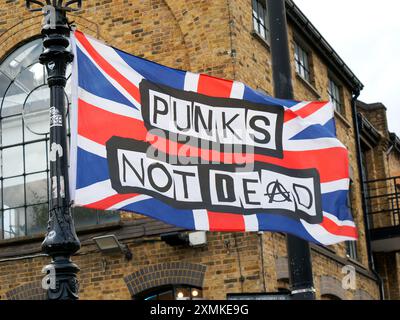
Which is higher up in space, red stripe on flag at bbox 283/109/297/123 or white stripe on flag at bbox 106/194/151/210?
red stripe on flag at bbox 283/109/297/123

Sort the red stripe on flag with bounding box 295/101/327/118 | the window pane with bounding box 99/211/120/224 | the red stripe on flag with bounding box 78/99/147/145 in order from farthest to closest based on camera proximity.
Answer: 1. the window pane with bounding box 99/211/120/224
2. the red stripe on flag with bounding box 295/101/327/118
3. the red stripe on flag with bounding box 78/99/147/145

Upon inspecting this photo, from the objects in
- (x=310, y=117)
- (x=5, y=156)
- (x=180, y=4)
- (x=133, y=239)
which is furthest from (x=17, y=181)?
(x=310, y=117)

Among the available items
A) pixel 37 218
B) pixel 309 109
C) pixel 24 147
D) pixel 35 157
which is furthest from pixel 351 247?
pixel 309 109

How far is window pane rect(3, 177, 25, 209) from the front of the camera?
17297 millimetres

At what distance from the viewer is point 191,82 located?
9.20 meters

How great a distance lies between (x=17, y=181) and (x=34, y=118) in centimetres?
122

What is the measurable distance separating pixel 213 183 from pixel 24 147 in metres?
9.33

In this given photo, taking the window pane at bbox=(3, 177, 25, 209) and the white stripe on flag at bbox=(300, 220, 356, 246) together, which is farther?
the window pane at bbox=(3, 177, 25, 209)

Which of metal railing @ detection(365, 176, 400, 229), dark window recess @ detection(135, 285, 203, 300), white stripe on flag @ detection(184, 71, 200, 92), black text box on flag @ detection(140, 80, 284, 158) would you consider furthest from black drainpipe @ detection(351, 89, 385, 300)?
white stripe on flag @ detection(184, 71, 200, 92)

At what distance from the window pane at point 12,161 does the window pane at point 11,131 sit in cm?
15

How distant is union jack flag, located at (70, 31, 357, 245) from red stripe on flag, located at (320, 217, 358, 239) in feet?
0.03

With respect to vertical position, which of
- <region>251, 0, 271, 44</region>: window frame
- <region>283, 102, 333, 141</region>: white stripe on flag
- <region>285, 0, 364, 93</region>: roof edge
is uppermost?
<region>285, 0, 364, 93</region>: roof edge

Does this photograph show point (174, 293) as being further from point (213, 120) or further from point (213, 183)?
point (213, 183)

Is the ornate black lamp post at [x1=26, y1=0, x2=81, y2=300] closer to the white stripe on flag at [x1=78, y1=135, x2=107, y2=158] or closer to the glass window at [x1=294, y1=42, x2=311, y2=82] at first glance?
the white stripe on flag at [x1=78, y1=135, x2=107, y2=158]
